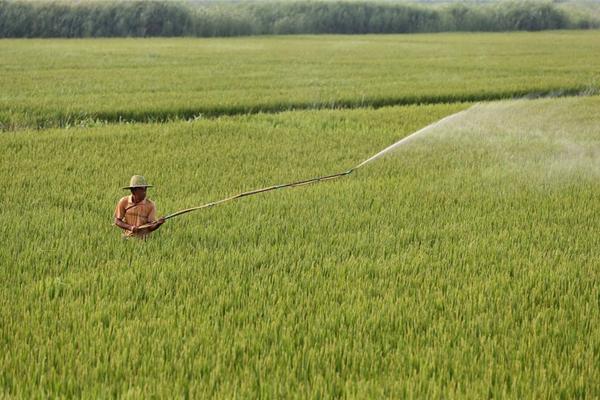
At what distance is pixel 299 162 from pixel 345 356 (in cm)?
488

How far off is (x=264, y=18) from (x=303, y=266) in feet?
193

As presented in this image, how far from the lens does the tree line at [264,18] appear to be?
48.0m

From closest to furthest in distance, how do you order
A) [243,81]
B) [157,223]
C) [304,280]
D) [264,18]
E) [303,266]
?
[304,280]
[303,266]
[157,223]
[243,81]
[264,18]

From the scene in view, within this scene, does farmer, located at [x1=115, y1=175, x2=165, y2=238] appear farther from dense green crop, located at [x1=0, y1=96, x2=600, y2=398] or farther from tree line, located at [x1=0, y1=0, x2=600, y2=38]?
tree line, located at [x1=0, y1=0, x2=600, y2=38]

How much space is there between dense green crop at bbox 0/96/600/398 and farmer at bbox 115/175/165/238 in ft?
0.43

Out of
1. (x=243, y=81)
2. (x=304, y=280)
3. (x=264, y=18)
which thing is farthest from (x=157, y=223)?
(x=264, y=18)

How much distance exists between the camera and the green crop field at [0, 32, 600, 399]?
3.03 meters

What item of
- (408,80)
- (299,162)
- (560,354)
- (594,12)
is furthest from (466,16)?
(560,354)

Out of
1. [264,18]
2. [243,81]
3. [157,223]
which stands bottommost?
[243,81]

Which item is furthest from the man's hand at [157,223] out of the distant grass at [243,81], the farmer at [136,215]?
the distant grass at [243,81]

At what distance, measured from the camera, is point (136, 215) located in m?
4.59

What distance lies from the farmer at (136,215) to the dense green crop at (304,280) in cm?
13

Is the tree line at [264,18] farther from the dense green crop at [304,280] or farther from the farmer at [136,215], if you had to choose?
the farmer at [136,215]

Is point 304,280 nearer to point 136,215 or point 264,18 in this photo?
point 136,215
